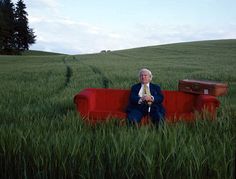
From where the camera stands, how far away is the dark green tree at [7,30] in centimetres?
6394

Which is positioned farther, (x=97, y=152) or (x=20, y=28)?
(x=20, y=28)

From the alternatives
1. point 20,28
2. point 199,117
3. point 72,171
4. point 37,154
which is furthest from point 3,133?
point 20,28

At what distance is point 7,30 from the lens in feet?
213

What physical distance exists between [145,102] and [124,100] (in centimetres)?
109

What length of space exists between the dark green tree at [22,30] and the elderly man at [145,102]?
62.3 meters

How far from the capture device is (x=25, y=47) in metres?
71.4

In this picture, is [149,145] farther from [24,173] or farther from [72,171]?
[24,173]

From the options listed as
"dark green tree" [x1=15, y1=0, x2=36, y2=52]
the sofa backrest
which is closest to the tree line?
"dark green tree" [x1=15, y1=0, x2=36, y2=52]

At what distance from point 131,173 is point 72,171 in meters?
0.48

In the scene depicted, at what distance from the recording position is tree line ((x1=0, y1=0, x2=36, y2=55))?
64.9m

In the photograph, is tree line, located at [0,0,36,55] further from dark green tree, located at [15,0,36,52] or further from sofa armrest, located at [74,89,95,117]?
sofa armrest, located at [74,89,95,117]

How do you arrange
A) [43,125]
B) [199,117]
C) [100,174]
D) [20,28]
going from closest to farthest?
1. [100,174]
2. [43,125]
3. [199,117]
4. [20,28]

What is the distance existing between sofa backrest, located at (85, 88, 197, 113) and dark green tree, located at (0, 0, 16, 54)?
57228 millimetres

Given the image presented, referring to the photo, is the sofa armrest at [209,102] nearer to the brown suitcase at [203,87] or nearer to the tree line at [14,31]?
the brown suitcase at [203,87]
